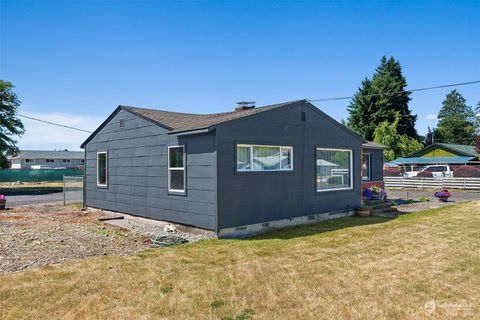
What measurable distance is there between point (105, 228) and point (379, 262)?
7.76 metres

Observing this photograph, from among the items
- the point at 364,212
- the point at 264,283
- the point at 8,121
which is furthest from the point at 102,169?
the point at 8,121

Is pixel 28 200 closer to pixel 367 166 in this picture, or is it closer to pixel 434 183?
pixel 367 166

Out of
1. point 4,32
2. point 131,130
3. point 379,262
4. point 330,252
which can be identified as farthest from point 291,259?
point 4,32

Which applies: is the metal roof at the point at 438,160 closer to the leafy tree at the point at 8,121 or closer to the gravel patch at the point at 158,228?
the gravel patch at the point at 158,228

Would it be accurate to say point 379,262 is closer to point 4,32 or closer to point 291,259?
point 291,259

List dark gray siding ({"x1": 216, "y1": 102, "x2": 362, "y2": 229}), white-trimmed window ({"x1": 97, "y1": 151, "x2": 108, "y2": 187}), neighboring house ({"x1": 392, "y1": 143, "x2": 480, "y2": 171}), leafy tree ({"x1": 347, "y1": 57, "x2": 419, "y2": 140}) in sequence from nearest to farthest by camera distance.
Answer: dark gray siding ({"x1": 216, "y1": 102, "x2": 362, "y2": 229}), white-trimmed window ({"x1": 97, "y1": 151, "x2": 108, "y2": 187}), neighboring house ({"x1": 392, "y1": 143, "x2": 480, "y2": 171}), leafy tree ({"x1": 347, "y1": 57, "x2": 419, "y2": 140})

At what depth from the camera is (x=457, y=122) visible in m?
71.3

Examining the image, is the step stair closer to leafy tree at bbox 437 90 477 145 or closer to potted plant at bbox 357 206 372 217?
potted plant at bbox 357 206 372 217

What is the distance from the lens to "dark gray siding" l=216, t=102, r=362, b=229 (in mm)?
8656

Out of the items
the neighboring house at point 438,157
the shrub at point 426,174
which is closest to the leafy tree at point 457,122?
the neighboring house at point 438,157

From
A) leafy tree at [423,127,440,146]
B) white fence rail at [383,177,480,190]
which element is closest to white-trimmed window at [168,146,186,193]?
white fence rail at [383,177,480,190]

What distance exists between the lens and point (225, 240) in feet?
27.3

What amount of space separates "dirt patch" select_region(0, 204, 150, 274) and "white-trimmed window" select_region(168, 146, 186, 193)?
1.67m

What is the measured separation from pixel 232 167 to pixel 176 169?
1.92 metres
